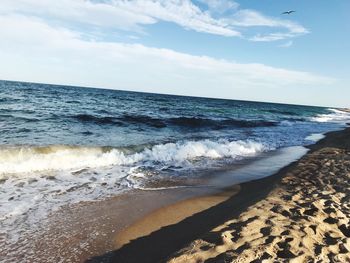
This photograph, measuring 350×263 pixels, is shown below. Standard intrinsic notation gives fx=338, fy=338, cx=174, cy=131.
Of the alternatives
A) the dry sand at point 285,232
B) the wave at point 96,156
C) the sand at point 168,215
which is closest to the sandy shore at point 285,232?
the dry sand at point 285,232

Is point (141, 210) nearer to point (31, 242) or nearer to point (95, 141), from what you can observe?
point (31, 242)

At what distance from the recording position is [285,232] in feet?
15.8

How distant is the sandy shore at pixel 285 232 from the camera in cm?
413

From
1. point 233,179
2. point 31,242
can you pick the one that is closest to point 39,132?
point 233,179

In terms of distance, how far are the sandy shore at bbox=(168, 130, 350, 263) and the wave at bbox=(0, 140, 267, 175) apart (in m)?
5.33

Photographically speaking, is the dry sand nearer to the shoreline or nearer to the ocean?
the shoreline

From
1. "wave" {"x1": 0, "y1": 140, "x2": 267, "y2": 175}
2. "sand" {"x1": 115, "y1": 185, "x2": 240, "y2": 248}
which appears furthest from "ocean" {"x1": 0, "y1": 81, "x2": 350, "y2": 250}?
"sand" {"x1": 115, "y1": 185, "x2": 240, "y2": 248}

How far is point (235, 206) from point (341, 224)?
1.99m

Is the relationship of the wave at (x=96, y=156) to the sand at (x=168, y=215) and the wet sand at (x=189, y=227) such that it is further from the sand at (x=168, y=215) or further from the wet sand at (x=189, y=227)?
the sand at (x=168, y=215)

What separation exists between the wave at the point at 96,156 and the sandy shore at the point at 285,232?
17.5ft

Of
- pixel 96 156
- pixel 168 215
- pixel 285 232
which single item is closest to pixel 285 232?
pixel 285 232

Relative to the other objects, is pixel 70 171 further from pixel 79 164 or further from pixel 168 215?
pixel 168 215

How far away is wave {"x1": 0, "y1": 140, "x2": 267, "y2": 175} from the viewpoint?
9570 millimetres

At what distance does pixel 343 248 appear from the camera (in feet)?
14.6
